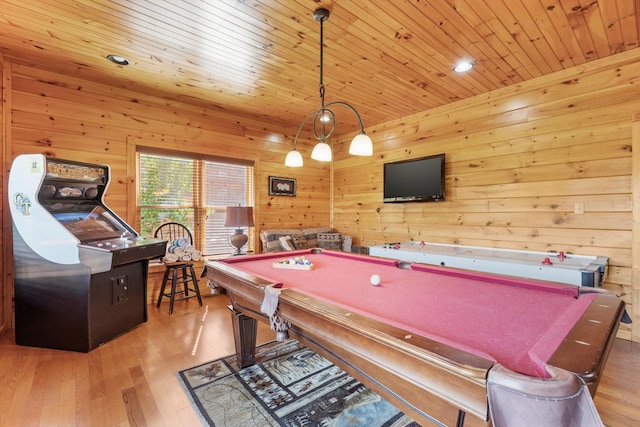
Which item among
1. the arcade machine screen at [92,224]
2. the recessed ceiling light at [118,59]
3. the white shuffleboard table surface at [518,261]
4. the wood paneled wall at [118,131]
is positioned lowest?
the white shuffleboard table surface at [518,261]

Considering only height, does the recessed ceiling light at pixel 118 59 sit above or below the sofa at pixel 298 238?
above

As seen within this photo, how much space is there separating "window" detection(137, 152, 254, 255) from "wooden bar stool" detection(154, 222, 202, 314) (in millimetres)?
115

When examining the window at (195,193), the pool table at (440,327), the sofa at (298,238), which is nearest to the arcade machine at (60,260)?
the window at (195,193)

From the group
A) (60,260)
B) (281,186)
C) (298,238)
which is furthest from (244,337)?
(281,186)

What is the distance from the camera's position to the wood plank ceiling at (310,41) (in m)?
2.11

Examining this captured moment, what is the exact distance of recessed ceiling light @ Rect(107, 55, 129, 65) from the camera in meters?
2.80

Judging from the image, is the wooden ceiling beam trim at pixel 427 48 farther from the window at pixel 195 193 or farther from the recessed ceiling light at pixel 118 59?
the window at pixel 195 193

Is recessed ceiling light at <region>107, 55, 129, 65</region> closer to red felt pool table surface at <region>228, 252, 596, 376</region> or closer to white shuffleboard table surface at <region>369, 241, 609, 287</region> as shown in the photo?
red felt pool table surface at <region>228, 252, 596, 376</region>

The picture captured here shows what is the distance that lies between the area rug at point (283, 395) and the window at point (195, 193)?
88.2 inches

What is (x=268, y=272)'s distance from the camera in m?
2.09

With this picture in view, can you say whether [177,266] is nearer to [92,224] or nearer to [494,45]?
[92,224]

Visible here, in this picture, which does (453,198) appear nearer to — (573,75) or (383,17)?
(573,75)

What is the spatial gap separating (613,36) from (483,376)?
129 inches

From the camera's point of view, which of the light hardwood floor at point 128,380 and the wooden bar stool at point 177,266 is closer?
the light hardwood floor at point 128,380
